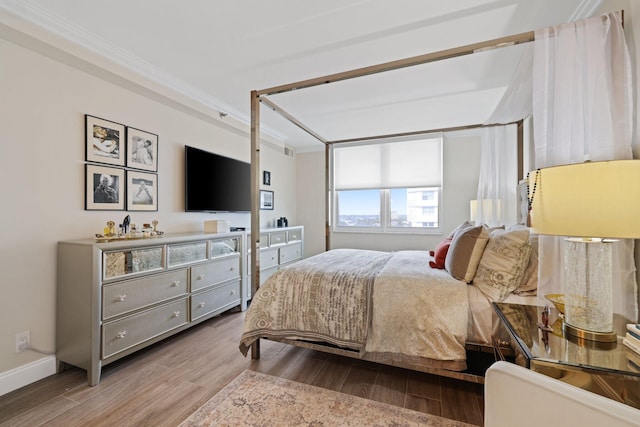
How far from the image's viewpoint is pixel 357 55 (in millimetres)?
2561

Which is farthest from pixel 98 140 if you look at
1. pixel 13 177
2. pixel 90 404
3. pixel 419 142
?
pixel 419 142

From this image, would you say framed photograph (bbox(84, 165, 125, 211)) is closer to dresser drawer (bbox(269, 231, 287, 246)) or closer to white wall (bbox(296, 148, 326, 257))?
dresser drawer (bbox(269, 231, 287, 246))

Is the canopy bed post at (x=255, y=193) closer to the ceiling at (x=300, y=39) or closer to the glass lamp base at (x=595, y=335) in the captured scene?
the ceiling at (x=300, y=39)

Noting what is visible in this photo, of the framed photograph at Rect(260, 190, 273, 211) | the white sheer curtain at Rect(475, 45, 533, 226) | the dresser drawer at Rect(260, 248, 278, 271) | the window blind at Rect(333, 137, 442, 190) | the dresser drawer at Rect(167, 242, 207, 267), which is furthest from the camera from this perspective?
the window blind at Rect(333, 137, 442, 190)

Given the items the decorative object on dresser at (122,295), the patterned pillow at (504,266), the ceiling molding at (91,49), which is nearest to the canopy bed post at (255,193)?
the decorative object on dresser at (122,295)

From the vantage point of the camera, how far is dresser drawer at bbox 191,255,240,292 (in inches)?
109

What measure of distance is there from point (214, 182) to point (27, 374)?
2.34 m

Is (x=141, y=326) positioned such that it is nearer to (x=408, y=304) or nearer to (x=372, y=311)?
(x=372, y=311)

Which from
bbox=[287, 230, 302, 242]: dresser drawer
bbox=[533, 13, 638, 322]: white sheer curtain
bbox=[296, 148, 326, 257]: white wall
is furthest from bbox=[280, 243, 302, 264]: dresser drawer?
bbox=[533, 13, 638, 322]: white sheer curtain

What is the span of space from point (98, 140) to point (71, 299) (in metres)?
1.32

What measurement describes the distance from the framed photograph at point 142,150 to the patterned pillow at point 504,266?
311 centimetres

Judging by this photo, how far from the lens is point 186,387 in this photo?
1.92m

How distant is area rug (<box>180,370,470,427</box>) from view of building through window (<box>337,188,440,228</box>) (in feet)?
11.9

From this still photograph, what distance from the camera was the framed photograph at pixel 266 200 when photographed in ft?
15.2
